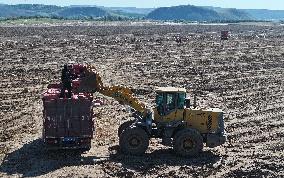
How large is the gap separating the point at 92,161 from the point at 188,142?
294 centimetres

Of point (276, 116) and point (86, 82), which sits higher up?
point (86, 82)

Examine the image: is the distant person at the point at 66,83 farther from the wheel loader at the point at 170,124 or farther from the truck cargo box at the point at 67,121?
the wheel loader at the point at 170,124

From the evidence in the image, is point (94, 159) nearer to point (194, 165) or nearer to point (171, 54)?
point (194, 165)

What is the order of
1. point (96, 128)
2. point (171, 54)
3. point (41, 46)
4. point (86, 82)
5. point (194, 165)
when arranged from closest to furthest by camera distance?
1. point (194, 165)
2. point (86, 82)
3. point (96, 128)
4. point (171, 54)
5. point (41, 46)

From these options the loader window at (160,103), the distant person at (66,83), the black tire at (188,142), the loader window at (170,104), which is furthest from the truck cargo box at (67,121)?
the black tire at (188,142)

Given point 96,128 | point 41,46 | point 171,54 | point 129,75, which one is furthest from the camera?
point 41,46

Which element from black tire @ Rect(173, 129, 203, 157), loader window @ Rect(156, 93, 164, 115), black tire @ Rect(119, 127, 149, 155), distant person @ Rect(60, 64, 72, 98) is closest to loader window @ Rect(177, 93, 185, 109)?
loader window @ Rect(156, 93, 164, 115)

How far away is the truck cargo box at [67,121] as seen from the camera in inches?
658

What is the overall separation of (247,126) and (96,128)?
5848mm

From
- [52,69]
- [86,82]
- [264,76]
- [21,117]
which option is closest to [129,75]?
[52,69]

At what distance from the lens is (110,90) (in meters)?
17.3

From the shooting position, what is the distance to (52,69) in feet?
123

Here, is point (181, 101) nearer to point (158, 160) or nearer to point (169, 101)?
point (169, 101)

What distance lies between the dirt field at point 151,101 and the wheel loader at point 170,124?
1.42 ft
